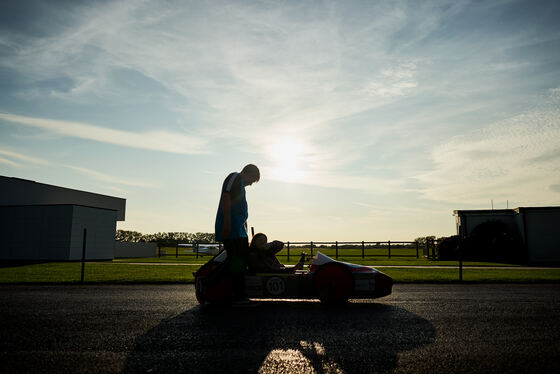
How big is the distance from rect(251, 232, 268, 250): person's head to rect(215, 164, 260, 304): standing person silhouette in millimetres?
347

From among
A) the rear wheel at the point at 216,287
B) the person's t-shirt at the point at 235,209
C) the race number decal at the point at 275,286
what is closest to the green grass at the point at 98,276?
the rear wheel at the point at 216,287

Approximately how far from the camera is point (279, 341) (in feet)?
11.5

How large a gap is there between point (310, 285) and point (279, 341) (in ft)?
7.83

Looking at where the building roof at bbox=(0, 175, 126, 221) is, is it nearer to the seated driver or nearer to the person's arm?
the seated driver

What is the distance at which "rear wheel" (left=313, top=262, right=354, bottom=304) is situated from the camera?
5.69m

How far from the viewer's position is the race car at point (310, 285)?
5691 mm

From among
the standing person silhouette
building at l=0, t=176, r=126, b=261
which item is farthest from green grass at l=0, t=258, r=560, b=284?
building at l=0, t=176, r=126, b=261

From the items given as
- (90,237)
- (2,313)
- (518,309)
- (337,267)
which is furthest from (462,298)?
(90,237)

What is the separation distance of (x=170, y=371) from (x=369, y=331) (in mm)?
2158

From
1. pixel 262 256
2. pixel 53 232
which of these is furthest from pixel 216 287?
pixel 53 232

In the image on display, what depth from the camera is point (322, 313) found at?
522 centimetres

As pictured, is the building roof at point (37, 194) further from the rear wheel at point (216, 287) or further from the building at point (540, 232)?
the building at point (540, 232)

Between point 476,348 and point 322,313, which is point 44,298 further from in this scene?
point 476,348

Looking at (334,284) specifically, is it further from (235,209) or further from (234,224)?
(235,209)
